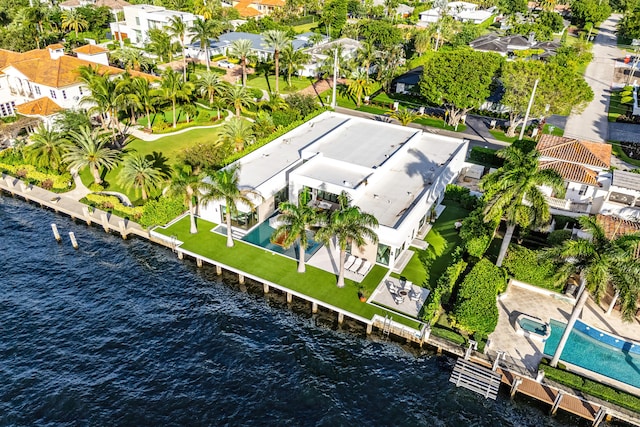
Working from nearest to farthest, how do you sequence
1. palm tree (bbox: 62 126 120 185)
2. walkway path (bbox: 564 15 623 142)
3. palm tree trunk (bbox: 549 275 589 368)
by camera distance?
1. palm tree trunk (bbox: 549 275 589 368)
2. palm tree (bbox: 62 126 120 185)
3. walkway path (bbox: 564 15 623 142)

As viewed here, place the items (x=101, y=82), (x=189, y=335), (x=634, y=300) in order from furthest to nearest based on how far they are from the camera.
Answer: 1. (x=101, y=82)
2. (x=189, y=335)
3. (x=634, y=300)

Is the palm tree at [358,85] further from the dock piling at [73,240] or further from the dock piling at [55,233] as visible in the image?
the dock piling at [55,233]

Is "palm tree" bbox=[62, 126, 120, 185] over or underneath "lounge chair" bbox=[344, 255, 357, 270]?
over

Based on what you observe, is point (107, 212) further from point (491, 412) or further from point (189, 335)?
point (491, 412)

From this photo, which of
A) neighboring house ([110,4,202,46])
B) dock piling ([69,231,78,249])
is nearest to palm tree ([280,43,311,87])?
neighboring house ([110,4,202,46])

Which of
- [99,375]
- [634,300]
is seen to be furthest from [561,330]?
[99,375]

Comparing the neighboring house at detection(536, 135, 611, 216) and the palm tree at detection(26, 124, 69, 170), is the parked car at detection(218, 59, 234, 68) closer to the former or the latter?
the palm tree at detection(26, 124, 69, 170)
